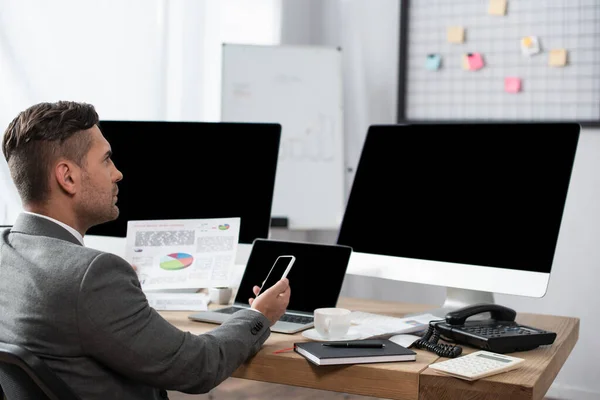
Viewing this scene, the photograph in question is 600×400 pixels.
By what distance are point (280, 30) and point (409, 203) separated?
2043mm

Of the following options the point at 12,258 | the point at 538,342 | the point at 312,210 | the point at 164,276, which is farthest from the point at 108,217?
the point at 312,210

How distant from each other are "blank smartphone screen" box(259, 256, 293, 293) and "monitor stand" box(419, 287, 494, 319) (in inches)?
15.5

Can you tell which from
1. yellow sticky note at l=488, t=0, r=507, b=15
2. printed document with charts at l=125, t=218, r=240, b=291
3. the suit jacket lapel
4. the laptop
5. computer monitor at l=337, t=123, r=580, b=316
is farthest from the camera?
yellow sticky note at l=488, t=0, r=507, b=15

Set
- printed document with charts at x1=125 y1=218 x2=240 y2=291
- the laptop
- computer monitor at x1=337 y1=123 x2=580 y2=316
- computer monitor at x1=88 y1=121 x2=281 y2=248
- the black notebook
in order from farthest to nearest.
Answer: computer monitor at x1=88 y1=121 x2=281 y2=248
printed document with charts at x1=125 y1=218 x2=240 y2=291
the laptop
computer monitor at x1=337 y1=123 x2=580 y2=316
the black notebook

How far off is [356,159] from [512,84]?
857mm

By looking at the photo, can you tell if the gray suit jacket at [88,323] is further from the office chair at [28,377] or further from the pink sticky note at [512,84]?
the pink sticky note at [512,84]

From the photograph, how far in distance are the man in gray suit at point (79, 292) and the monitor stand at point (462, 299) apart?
0.64 meters

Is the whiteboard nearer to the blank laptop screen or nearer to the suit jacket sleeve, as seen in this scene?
the blank laptop screen

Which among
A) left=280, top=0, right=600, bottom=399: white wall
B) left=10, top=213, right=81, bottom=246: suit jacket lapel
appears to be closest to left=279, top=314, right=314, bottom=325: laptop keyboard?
left=10, top=213, right=81, bottom=246: suit jacket lapel

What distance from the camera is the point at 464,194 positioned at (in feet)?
5.98

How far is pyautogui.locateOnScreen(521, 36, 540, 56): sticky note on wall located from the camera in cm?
340

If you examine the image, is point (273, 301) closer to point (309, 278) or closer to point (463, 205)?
point (309, 278)

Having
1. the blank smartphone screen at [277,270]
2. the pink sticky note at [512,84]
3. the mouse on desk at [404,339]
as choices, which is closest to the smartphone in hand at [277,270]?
the blank smartphone screen at [277,270]

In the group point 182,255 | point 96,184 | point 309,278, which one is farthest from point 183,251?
point 96,184
